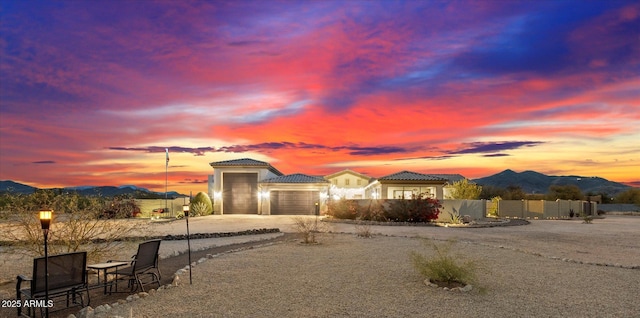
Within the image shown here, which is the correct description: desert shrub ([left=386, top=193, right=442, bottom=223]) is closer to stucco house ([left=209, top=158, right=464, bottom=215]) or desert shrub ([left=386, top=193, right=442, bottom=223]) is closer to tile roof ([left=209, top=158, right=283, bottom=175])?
stucco house ([left=209, top=158, right=464, bottom=215])

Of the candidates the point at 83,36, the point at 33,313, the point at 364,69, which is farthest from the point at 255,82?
the point at 33,313

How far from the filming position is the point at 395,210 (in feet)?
86.4

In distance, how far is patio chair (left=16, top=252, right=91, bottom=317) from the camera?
6402 mm

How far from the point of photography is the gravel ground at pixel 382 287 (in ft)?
22.0

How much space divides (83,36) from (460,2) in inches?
507

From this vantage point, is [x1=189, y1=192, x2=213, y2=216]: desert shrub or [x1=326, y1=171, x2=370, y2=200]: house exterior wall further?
[x1=326, y1=171, x2=370, y2=200]: house exterior wall

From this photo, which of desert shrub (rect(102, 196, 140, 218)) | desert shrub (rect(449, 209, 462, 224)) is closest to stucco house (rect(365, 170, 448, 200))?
desert shrub (rect(449, 209, 462, 224))

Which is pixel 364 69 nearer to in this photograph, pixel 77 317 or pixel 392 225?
pixel 392 225

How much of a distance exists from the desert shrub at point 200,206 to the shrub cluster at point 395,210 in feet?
38.3

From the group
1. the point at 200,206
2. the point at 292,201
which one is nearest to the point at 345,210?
the point at 292,201

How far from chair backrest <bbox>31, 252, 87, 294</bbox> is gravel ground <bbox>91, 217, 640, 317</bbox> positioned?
847mm

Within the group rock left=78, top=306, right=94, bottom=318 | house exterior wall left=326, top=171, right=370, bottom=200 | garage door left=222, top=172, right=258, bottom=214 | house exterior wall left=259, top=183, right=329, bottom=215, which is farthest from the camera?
house exterior wall left=326, top=171, right=370, bottom=200

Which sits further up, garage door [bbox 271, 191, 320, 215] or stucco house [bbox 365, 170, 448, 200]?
stucco house [bbox 365, 170, 448, 200]

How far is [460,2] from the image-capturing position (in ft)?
50.6
